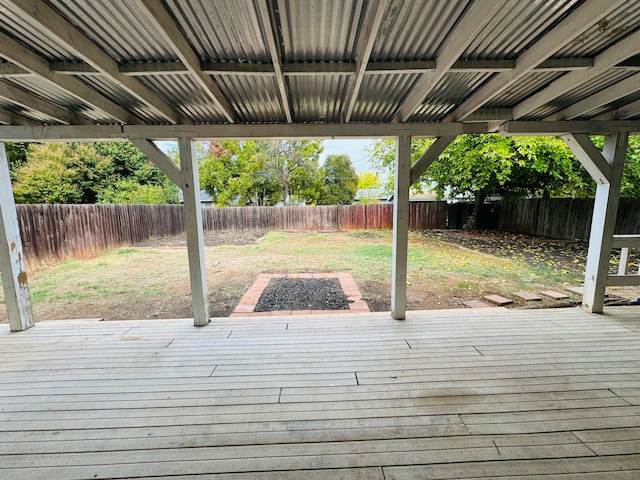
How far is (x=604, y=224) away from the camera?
3148mm

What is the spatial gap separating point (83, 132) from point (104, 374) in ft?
7.43

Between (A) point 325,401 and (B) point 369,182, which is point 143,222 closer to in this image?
(A) point 325,401

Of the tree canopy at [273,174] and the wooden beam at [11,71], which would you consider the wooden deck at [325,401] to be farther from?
the tree canopy at [273,174]

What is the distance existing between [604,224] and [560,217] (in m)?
7.74

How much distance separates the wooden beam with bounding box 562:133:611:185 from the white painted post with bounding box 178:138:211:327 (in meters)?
3.97

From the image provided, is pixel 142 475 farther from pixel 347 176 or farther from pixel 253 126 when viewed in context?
pixel 347 176

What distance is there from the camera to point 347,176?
18.7 m

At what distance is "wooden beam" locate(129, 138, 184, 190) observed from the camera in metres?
2.83

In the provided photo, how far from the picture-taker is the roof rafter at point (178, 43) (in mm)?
1337

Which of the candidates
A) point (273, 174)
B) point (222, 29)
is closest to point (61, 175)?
point (273, 174)

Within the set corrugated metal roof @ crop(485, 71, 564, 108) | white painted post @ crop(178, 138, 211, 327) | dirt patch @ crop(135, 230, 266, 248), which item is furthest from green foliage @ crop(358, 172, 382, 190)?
white painted post @ crop(178, 138, 211, 327)

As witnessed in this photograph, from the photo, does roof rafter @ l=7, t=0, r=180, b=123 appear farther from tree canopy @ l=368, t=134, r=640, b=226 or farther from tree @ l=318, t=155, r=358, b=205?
tree @ l=318, t=155, r=358, b=205

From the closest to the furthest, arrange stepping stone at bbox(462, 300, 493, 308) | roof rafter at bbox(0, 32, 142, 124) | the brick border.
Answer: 1. roof rafter at bbox(0, 32, 142, 124)
2. the brick border
3. stepping stone at bbox(462, 300, 493, 308)

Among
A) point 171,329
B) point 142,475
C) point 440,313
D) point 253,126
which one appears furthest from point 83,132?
point 440,313
